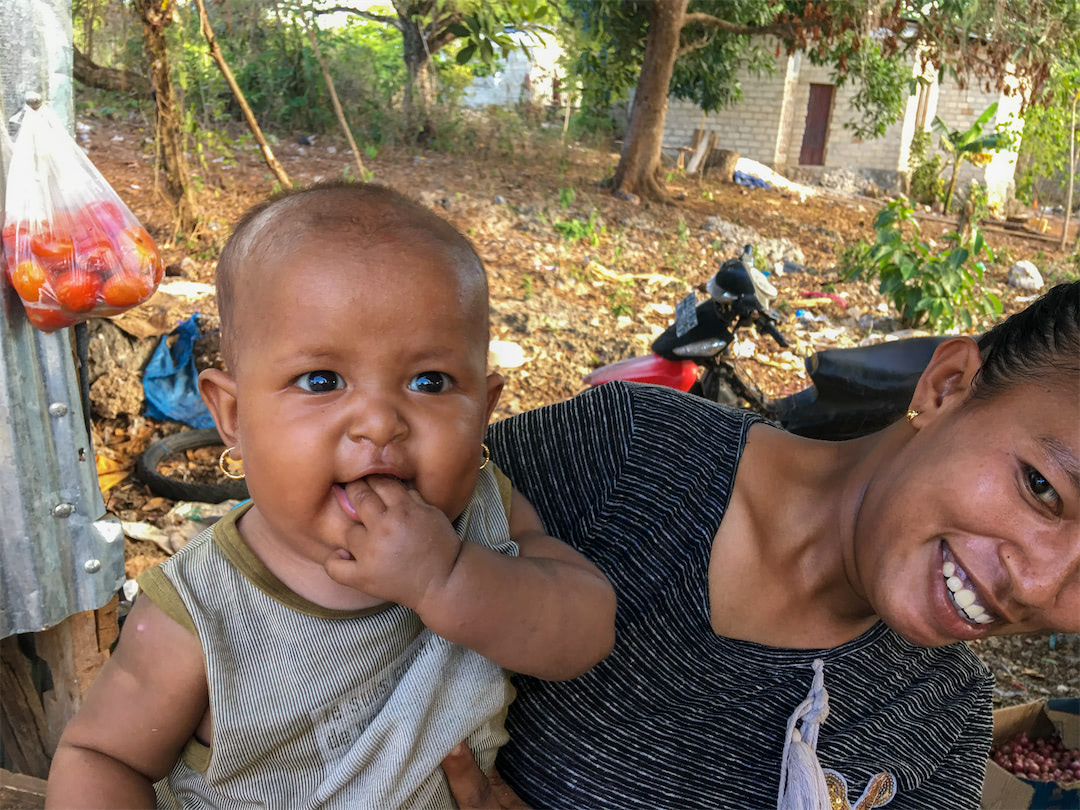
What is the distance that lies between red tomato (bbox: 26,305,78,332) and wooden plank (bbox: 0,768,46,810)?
94 centimetres

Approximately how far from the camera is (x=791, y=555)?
5.32 ft

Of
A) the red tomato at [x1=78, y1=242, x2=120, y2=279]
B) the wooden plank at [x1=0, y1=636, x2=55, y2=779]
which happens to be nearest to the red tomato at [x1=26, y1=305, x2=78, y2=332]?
the red tomato at [x1=78, y1=242, x2=120, y2=279]

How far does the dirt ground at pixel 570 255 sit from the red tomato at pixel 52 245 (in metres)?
2.09

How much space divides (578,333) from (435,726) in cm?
562

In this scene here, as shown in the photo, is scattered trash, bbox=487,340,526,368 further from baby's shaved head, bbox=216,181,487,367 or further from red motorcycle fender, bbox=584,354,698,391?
baby's shaved head, bbox=216,181,487,367

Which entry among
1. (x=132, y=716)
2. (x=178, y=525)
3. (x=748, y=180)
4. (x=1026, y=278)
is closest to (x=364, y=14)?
(x=748, y=180)

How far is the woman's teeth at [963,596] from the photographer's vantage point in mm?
1312

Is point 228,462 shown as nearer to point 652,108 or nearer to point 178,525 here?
point 178,525

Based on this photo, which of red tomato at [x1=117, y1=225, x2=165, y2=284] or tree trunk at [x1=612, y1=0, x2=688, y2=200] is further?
tree trunk at [x1=612, y1=0, x2=688, y2=200]

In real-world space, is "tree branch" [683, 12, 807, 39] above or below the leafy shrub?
above

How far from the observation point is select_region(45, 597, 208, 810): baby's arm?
1164 mm

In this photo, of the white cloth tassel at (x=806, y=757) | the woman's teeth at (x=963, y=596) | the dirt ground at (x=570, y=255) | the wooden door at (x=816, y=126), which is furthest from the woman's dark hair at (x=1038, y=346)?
the wooden door at (x=816, y=126)

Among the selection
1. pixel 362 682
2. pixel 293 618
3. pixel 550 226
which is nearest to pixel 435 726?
pixel 362 682

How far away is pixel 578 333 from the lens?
6.80m
